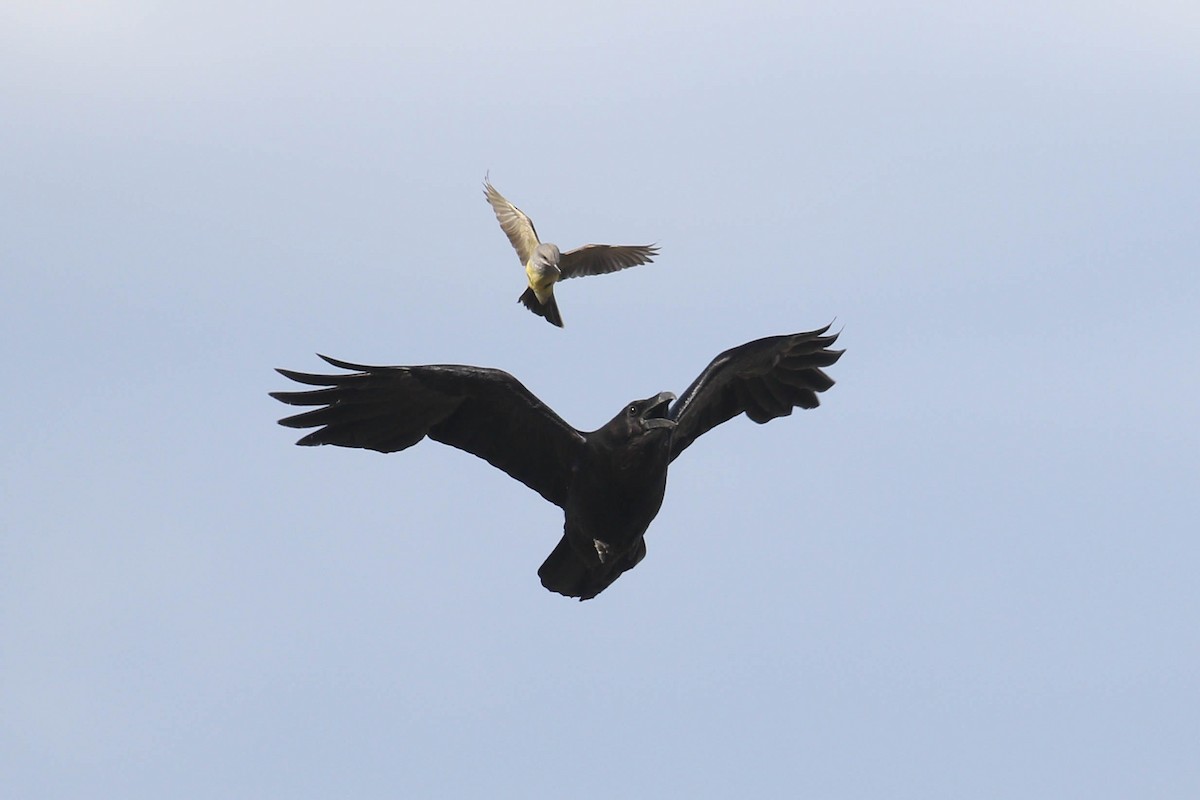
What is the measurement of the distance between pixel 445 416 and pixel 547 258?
5567mm

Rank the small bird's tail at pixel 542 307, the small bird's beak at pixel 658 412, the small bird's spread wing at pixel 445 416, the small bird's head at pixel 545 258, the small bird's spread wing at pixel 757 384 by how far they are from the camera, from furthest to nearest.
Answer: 1. the small bird's tail at pixel 542 307
2. the small bird's head at pixel 545 258
3. the small bird's spread wing at pixel 757 384
4. the small bird's spread wing at pixel 445 416
5. the small bird's beak at pixel 658 412

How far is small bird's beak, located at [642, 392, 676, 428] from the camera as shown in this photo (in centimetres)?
1521

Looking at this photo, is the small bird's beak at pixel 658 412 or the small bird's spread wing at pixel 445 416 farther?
the small bird's spread wing at pixel 445 416

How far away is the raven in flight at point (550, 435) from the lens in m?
15.3

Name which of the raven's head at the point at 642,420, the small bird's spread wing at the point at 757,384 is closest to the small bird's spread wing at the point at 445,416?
the raven's head at the point at 642,420

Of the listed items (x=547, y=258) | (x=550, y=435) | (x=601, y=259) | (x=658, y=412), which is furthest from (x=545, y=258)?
(x=658, y=412)

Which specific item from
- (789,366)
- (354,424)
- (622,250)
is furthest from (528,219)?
(354,424)

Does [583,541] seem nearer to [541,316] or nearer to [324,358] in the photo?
[324,358]

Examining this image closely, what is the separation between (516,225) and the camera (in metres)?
22.8

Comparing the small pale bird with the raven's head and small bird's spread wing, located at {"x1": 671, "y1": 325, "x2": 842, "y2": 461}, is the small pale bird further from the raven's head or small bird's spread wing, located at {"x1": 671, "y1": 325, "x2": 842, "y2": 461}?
the raven's head

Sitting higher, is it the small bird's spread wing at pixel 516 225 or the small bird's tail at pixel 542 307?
the small bird's spread wing at pixel 516 225

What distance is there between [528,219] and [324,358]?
7.87 metres

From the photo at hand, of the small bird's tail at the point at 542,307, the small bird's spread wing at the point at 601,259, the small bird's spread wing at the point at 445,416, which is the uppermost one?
the small bird's spread wing at the point at 601,259

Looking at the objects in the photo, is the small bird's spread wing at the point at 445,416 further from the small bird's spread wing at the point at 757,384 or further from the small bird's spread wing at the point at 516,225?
the small bird's spread wing at the point at 516,225
